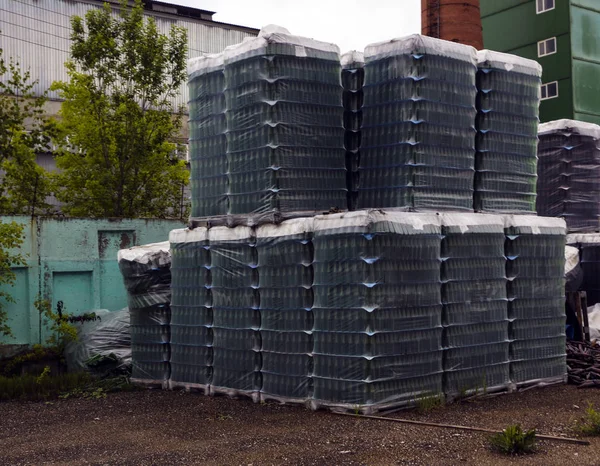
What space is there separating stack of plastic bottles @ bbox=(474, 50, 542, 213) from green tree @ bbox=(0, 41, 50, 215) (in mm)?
8804

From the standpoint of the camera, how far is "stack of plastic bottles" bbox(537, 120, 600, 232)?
1538cm

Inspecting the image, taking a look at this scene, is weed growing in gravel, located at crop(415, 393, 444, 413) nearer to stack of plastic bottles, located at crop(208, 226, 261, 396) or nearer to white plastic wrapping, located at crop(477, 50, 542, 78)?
stack of plastic bottles, located at crop(208, 226, 261, 396)

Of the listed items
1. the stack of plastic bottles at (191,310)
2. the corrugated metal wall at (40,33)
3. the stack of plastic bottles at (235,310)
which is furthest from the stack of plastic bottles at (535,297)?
the corrugated metal wall at (40,33)

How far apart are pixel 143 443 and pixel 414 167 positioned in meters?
4.44

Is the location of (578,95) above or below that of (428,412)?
above

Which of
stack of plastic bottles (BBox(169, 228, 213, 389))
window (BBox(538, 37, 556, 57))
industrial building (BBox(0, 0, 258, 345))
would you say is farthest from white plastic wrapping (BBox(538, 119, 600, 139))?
window (BBox(538, 37, 556, 57))

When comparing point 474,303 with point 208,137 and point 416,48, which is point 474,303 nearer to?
point 416,48

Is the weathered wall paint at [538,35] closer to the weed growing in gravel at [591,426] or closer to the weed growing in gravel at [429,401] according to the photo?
the weed growing in gravel at [429,401]

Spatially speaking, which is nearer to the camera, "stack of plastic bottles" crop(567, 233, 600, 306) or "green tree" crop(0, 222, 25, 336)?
"green tree" crop(0, 222, 25, 336)

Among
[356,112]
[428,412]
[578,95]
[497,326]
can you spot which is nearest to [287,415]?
[428,412]

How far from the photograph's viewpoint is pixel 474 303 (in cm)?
1005

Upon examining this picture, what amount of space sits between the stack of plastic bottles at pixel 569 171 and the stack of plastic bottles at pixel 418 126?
5.69 meters

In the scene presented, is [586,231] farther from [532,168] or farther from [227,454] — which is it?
[227,454]

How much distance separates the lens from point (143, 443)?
8.27m
